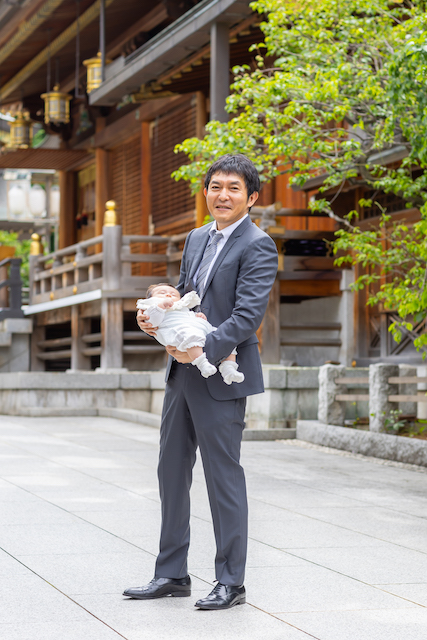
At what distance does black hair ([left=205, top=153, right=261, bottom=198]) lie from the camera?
4180 millimetres

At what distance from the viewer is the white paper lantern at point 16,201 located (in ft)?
71.5

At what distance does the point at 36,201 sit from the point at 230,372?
19.0 m

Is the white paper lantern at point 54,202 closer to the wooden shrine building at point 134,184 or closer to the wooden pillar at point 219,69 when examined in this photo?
the wooden shrine building at point 134,184

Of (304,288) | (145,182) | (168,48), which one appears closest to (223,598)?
(304,288)

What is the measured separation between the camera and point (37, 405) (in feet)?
46.6

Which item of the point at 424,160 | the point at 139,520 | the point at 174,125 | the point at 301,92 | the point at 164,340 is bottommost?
the point at 139,520

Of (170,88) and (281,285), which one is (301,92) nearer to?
(281,285)

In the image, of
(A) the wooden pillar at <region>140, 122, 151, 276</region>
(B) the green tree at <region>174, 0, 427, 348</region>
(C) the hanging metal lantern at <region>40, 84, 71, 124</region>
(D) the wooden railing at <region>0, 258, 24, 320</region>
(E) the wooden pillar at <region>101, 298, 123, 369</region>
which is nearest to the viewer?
(B) the green tree at <region>174, 0, 427, 348</region>

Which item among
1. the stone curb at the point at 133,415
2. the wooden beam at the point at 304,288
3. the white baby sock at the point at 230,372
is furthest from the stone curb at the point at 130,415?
the white baby sock at the point at 230,372

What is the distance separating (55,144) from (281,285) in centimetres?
1273

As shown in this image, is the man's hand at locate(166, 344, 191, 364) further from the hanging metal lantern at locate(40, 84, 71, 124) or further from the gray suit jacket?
the hanging metal lantern at locate(40, 84, 71, 124)

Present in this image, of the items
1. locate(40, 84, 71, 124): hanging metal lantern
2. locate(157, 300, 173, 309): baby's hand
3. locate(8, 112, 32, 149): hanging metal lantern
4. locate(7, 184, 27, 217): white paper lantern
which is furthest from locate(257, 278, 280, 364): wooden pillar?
locate(7, 184, 27, 217): white paper lantern

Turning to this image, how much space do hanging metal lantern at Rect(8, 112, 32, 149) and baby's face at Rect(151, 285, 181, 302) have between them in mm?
16376

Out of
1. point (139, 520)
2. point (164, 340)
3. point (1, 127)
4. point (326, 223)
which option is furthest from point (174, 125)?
point (164, 340)
